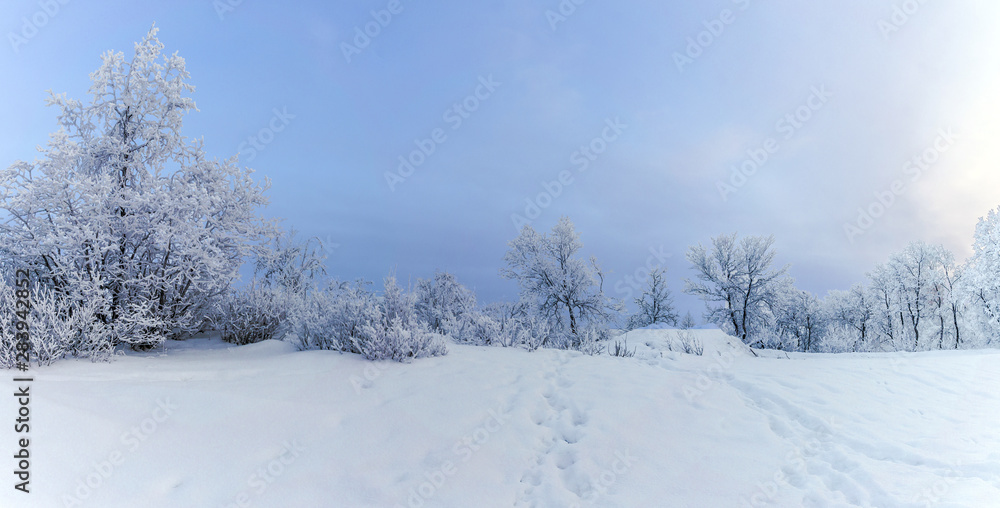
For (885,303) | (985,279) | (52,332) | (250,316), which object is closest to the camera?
(52,332)

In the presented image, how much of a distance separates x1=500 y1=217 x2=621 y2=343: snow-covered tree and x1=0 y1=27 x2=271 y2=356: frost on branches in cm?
1342

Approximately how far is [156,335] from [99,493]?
13.6ft

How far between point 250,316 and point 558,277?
44.1 ft

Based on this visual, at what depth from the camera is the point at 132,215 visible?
596 cm

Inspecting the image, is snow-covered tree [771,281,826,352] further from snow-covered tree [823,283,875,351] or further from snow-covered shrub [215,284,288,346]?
snow-covered shrub [215,284,288,346]

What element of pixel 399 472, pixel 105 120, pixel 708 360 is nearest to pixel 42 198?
pixel 105 120

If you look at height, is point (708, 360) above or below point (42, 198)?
below

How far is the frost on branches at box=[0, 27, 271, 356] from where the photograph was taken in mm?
5496

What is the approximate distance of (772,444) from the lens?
385 centimetres

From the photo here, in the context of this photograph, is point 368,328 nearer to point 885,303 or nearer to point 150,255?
point 150,255

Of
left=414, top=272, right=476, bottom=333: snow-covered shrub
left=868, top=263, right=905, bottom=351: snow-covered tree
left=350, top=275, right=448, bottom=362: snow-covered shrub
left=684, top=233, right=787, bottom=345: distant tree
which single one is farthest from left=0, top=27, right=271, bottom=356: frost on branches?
left=868, top=263, right=905, bottom=351: snow-covered tree

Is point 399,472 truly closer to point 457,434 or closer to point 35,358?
point 457,434

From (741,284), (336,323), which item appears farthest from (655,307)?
(336,323)

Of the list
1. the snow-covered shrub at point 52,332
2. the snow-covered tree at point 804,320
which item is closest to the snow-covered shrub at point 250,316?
the snow-covered shrub at point 52,332
